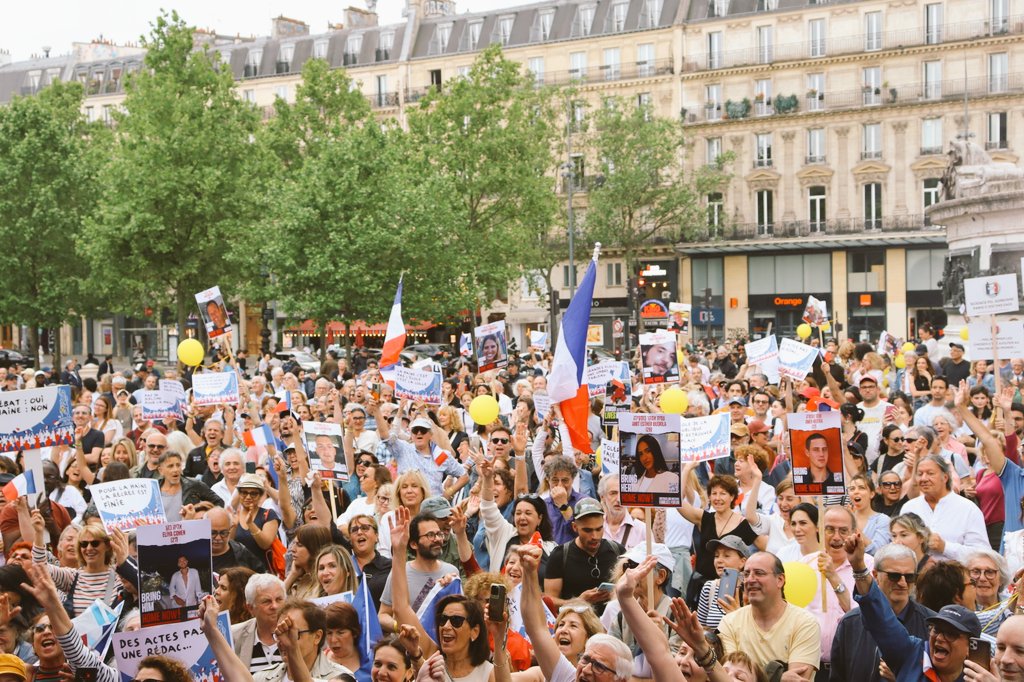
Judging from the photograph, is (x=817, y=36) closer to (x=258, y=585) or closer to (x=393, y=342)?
(x=393, y=342)

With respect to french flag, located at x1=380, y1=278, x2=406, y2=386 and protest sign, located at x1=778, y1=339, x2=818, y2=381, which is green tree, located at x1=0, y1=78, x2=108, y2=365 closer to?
french flag, located at x1=380, y1=278, x2=406, y2=386

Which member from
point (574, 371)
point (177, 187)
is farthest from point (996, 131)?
point (574, 371)

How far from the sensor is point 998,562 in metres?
6.64

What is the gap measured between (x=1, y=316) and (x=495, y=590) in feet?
127

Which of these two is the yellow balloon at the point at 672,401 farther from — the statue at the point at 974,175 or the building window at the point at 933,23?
the building window at the point at 933,23

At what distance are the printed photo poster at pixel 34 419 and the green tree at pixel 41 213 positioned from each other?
3029cm

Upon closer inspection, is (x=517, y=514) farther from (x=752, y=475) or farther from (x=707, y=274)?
(x=707, y=274)

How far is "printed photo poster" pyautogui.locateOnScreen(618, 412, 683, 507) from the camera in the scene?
681 cm

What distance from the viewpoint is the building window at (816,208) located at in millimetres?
53906

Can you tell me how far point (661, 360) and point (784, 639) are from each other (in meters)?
10.4

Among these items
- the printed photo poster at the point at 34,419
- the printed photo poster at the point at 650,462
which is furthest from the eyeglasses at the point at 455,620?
the printed photo poster at the point at 34,419

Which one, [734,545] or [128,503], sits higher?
[128,503]

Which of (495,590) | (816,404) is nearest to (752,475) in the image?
(495,590)

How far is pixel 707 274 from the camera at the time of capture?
2231 inches
